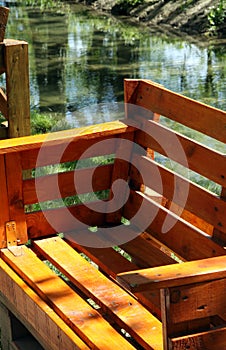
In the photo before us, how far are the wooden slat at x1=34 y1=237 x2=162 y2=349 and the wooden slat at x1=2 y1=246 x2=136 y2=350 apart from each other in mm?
70

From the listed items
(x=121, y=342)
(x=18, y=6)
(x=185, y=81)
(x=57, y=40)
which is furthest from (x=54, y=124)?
(x=18, y=6)

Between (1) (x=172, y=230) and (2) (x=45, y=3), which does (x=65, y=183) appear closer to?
(1) (x=172, y=230)

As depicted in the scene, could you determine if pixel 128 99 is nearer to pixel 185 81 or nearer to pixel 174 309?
pixel 174 309

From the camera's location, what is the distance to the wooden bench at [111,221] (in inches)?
148

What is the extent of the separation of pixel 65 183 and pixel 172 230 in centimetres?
68

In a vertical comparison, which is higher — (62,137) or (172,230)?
(62,137)

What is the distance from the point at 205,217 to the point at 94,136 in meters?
0.80

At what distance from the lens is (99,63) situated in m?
13.9

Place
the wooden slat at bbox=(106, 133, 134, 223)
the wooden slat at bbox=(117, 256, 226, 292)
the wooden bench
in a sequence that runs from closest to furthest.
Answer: the wooden slat at bbox=(117, 256, 226, 292) → the wooden bench → the wooden slat at bbox=(106, 133, 134, 223)

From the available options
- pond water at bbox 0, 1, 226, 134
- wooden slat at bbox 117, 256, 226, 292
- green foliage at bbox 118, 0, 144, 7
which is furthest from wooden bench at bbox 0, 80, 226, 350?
green foliage at bbox 118, 0, 144, 7

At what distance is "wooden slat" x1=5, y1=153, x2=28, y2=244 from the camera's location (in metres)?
4.36

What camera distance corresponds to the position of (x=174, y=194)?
4.29m

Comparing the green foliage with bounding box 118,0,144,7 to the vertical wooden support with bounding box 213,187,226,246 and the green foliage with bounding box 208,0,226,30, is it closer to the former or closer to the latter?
the green foliage with bounding box 208,0,226,30

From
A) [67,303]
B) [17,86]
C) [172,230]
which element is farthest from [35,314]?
[17,86]
